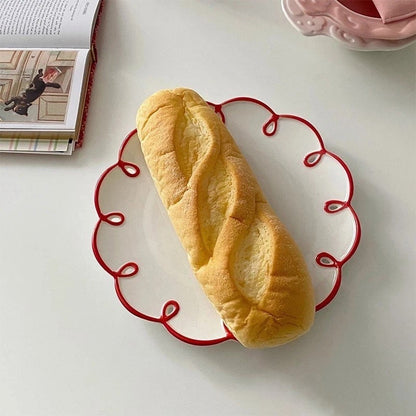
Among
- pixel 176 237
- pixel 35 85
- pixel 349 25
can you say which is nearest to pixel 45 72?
pixel 35 85

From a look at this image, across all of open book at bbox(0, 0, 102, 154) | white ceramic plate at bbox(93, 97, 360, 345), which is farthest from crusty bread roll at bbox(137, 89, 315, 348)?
open book at bbox(0, 0, 102, 154)

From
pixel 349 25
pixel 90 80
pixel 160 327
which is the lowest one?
pixel 160 327

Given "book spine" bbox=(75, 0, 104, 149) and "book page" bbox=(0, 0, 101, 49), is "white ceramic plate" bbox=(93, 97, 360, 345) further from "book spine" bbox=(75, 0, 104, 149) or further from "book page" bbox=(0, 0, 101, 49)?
"book page" bbox=(0, 0, 101, 49)

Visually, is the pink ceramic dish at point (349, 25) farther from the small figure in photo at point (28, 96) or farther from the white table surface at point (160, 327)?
the small figure in photo at point (28, 96)

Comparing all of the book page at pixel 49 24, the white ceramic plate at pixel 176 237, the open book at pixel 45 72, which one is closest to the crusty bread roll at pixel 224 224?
the white ceramic plate at pixel 176 237

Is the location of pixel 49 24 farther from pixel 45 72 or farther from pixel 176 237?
pixel 176 237
